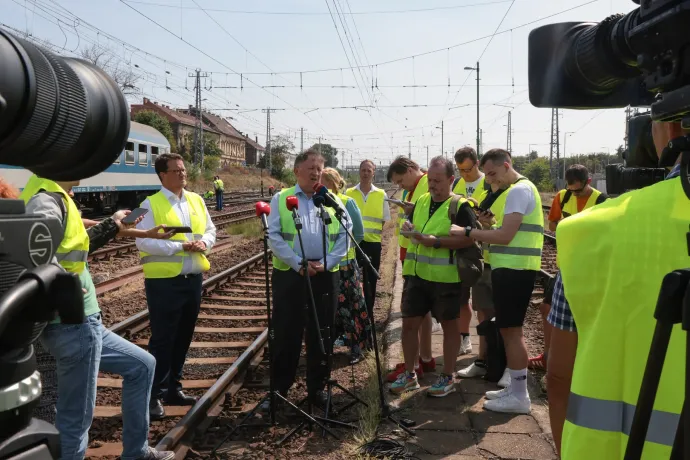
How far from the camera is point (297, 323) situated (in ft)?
15.2

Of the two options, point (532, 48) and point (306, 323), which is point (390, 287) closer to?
point (306, 323)

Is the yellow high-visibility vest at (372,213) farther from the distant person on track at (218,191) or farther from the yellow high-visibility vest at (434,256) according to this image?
the distant person on track at (218,191)

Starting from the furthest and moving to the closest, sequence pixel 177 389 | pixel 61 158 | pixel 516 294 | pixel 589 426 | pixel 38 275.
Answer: pixel 177 389 < pixel 516 294 < pixel 61 158 < pixel 589 426 < pixel 38 275

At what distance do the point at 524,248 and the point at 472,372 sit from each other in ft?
4.79

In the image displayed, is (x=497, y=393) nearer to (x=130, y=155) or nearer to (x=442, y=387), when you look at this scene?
(x=442, y=387)

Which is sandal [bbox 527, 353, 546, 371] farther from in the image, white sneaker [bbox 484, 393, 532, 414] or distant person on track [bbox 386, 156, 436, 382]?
white sneaker [bbox 484, 393, 532, 414]

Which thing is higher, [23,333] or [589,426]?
[23,333]

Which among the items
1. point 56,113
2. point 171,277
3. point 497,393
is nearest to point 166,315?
point 171,277

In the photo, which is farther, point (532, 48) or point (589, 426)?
point (532, 48)

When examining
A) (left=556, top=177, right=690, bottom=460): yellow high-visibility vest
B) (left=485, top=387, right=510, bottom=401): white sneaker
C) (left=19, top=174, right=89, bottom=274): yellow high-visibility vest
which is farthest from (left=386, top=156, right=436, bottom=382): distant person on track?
(left=556, top=177, right=690, bottom=460): yellow high-visibility vest

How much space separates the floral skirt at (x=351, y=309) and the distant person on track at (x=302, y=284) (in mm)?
1043

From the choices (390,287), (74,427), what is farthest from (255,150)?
(74,427)

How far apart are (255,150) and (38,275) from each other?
10698cm

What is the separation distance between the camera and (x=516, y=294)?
14.7 feet
